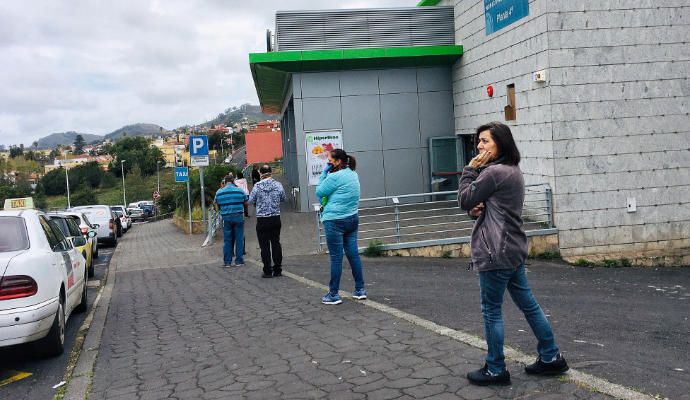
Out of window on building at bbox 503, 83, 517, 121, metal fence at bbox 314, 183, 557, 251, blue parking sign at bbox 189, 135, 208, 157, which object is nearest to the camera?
metal fence at bbox 314, 183, 557, 251

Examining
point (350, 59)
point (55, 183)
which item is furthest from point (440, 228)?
Result: point (55, 183)

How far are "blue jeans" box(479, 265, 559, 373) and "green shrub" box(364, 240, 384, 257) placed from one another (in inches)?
340

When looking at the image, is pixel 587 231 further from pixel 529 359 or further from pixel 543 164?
pixel 529 359

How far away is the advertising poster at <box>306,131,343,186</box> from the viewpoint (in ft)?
67.1

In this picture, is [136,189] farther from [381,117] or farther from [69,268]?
[69,268]

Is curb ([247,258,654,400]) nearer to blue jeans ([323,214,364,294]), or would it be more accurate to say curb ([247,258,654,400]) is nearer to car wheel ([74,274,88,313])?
blue jeans ([323,214,364,294])

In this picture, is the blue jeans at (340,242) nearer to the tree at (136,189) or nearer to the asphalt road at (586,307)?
the asphalt road at (586,307)

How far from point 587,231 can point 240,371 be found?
1051 centimetres

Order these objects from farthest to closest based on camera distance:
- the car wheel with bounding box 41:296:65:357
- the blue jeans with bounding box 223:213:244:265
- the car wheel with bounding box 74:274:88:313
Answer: the blue jeans with bounding box 223:213:244:265, the car wheel with bounding box 74:274:88:313, the car wheel with bounding box 41:296:65:357

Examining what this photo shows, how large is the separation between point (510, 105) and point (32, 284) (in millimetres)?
12423

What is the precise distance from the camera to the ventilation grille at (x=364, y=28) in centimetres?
1995

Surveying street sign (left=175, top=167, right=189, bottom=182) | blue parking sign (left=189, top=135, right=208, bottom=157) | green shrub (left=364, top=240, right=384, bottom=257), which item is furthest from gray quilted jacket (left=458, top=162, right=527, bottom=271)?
street sign (left=175, top=167, right=189, bottom=182)

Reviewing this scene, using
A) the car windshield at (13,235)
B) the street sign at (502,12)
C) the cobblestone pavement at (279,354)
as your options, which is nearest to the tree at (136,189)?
the street sign at (502,12)

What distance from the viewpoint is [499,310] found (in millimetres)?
4426
